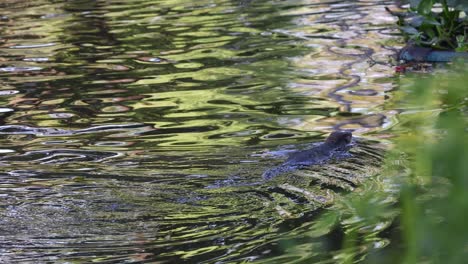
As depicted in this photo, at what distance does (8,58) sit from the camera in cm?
1228

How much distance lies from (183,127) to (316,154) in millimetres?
1714

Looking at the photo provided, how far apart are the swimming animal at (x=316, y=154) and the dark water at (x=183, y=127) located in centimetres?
10

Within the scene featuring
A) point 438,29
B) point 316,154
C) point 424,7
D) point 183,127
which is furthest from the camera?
point 438,29

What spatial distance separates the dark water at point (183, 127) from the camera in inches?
204

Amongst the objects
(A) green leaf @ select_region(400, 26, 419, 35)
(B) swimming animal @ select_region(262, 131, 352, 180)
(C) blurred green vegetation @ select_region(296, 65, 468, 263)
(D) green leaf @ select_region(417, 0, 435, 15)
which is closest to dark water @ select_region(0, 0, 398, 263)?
(B) swimming animal @ select_region(262, 131, 352, 180)

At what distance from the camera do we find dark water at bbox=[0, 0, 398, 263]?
5.18 meters

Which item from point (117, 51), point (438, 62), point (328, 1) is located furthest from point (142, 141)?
point (328, 1)

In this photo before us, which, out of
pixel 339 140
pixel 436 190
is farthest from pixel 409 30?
pixel 436 190

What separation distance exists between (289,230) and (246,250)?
31 cm

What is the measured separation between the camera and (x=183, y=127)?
800cm

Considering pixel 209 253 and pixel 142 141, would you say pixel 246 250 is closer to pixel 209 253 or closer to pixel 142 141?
pixel 209 253

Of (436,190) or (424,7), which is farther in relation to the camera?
(424,7)

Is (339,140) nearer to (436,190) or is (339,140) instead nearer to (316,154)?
(316,154)

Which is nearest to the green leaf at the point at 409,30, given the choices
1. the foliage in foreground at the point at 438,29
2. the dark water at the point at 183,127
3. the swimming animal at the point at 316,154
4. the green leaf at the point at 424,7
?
the foliage in foreground at the point at 438,29
